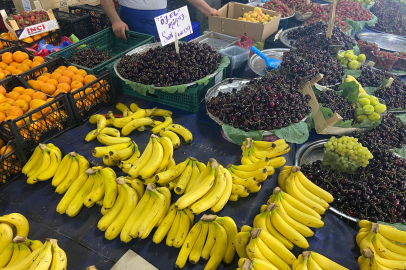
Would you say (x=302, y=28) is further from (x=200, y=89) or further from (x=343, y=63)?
(x=200, y=89)

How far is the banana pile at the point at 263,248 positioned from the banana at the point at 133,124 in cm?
138

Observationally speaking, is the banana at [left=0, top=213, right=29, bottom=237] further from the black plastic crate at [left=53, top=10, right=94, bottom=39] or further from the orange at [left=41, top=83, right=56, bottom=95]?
the black plastic crate at [left=53, top=10, right=94, bottom=39]

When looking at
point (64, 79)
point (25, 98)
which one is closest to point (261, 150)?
point (64, 79)

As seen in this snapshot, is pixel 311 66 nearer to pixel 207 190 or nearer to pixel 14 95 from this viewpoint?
pixel 207 190

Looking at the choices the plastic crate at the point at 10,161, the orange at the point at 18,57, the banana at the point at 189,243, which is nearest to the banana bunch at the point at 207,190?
the banana at the point at 189,243

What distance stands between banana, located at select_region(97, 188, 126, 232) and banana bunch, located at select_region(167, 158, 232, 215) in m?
0.26

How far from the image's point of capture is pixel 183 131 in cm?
229

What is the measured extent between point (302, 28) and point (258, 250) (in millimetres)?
3607

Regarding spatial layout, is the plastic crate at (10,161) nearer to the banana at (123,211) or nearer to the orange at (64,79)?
the orange at (64,79)

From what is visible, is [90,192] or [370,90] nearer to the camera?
[90,192]

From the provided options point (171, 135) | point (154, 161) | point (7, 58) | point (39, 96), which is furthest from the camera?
point (7, 58)

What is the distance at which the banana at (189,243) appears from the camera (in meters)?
1.44

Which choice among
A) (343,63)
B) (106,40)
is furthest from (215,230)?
(106,40)

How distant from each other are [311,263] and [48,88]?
2.67m
